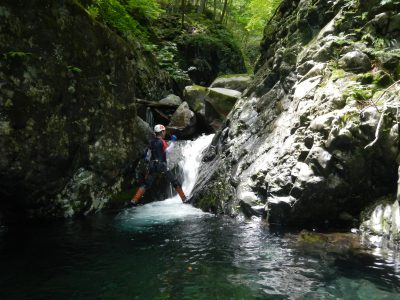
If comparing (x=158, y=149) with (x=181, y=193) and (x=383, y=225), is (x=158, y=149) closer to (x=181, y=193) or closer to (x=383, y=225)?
(x=181, y=193)

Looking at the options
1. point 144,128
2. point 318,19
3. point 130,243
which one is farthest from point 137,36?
point 130,243

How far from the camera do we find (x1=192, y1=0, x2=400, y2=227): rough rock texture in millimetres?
6832

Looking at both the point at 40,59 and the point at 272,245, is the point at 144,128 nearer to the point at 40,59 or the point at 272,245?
the point at 40,59

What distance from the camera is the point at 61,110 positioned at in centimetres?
848

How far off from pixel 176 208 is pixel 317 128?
15.9 feet

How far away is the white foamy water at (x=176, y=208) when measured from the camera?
29.5 ft

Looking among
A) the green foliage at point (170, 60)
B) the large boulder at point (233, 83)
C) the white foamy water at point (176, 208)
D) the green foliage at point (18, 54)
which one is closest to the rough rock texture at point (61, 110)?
the green foliage at point (18, 54)

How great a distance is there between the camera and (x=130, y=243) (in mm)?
6926

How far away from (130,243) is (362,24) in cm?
738

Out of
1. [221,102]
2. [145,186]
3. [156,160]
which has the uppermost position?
[221,102]

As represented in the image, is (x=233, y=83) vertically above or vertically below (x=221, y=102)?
above

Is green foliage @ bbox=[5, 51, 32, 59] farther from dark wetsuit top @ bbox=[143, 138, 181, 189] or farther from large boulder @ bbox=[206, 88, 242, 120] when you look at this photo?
large boulder @ bbox=[206, 88, 242, 120]

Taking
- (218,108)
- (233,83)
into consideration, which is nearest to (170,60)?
(233,83)

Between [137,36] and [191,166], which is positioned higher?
[137,36]
